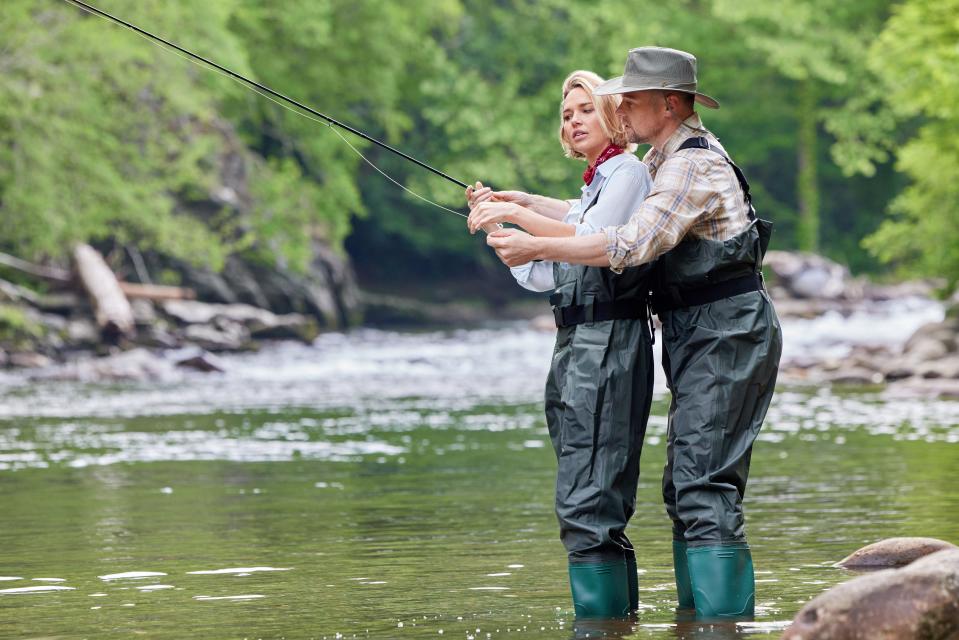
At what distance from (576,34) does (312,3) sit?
480 inches

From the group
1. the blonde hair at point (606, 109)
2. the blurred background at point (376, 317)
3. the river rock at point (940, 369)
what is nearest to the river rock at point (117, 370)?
the blurred background at point (376, 317)

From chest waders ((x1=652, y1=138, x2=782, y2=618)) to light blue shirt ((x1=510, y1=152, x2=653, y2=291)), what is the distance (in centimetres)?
16

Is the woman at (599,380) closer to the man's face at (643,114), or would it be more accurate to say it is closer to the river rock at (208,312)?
the man's face at (643,114)

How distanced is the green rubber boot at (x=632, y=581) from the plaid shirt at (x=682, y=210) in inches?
37.7

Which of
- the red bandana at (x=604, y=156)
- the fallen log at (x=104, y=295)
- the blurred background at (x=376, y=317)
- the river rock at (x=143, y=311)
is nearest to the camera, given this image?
the red bandana at (x=604, y=156)

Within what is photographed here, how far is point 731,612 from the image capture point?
16.3 ft

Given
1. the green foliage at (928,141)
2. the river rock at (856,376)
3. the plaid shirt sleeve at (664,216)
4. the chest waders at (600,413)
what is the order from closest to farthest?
the plaid shirt sleeve at (664,216)
the chest waders at (600,413)
the river rock at (856,376)
the green foliage at (928,141)

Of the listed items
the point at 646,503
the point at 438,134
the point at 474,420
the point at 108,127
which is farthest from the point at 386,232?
the point at 646,503

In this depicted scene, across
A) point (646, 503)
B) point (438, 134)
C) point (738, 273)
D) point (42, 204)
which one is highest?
point (438, 134)

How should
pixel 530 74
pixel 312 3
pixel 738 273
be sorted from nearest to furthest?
pixel 738 273 < pixel 312 3 < pixel 530 74

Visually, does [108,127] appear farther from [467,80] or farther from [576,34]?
[576,34]

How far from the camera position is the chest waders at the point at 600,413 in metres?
4.94

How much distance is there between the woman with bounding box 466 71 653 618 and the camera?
4941 mm

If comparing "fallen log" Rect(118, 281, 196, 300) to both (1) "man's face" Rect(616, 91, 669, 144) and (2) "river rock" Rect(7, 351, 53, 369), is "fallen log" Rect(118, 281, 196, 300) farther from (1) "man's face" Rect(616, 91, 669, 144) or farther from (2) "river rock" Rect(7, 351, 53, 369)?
(1) "man's face" Rect(616, 91, 669, 144)
